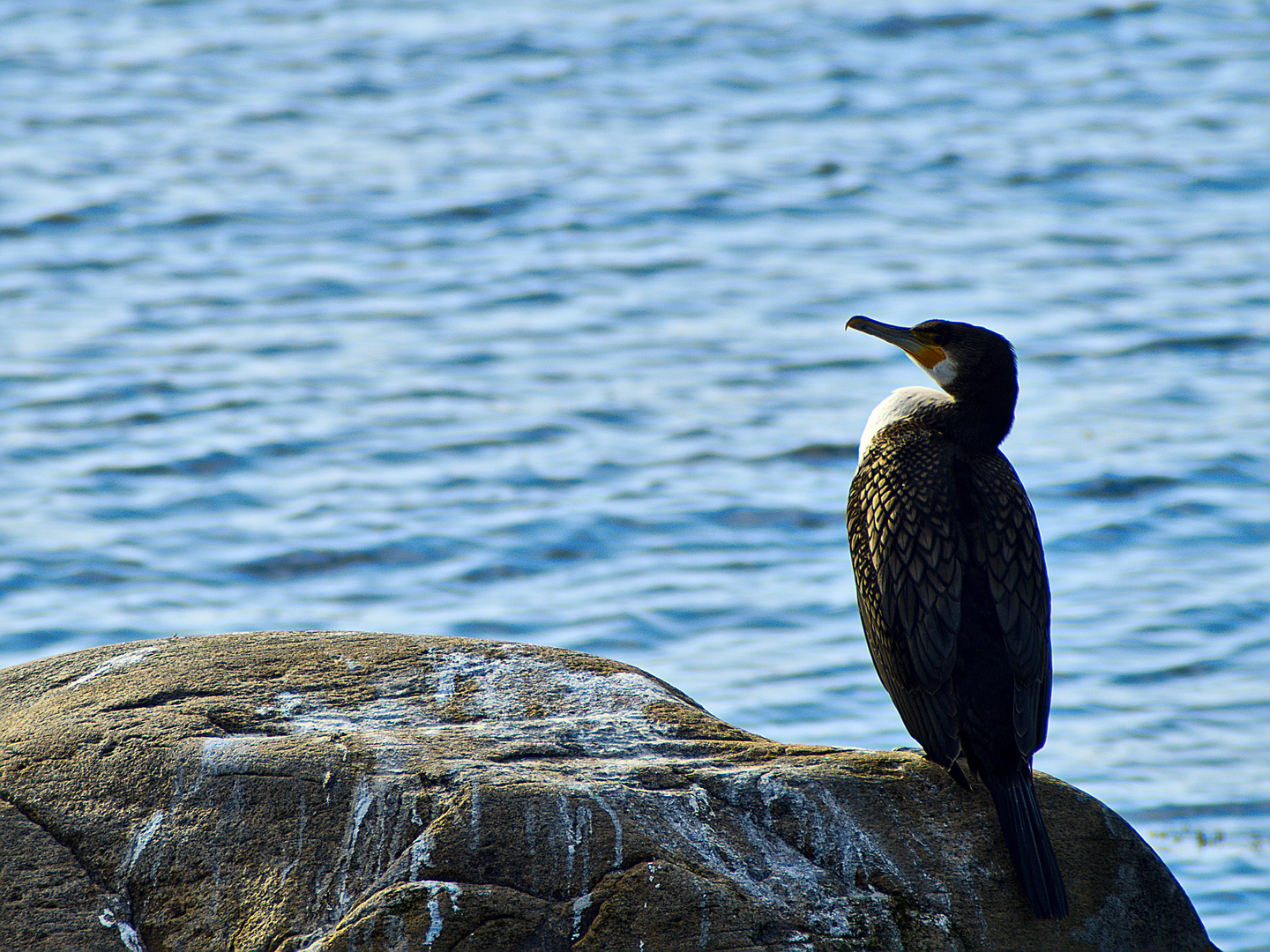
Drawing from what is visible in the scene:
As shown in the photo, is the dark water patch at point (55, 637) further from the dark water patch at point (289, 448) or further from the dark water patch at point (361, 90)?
the dark water patch at point (361, 90)

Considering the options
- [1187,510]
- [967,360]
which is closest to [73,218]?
[1187,510]

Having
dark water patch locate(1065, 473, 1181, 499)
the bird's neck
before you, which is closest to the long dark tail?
the bird's neck

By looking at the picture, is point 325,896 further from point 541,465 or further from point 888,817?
point 541,465

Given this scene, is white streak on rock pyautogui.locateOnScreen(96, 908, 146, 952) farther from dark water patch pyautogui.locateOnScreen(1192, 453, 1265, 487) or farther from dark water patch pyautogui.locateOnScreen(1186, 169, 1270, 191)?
dark water patch pyautogui.locateOnScreen(1186, 169, 1270, 191)

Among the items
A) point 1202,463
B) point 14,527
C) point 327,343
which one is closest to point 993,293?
point 1202,463

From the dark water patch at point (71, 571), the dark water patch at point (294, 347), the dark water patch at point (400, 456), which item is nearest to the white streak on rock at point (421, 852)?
the dark water patch at point (71, 571)

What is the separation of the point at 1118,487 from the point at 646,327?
3639mm

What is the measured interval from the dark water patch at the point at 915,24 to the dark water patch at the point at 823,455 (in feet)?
30.9

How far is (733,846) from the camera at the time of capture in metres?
3.94

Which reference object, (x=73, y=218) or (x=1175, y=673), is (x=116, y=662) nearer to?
(x=1175, y=673)

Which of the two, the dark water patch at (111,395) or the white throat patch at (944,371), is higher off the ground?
the white throat patch at (944,371)

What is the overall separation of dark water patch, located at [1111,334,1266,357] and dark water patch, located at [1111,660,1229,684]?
3.84m

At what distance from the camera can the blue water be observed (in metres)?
8.00

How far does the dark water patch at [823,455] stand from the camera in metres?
9.71
